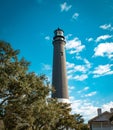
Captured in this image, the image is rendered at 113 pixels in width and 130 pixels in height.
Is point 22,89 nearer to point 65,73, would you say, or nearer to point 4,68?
point 4,68

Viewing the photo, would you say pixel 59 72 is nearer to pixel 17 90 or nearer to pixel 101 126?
pixel 101 126

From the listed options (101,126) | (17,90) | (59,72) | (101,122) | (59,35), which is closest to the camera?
(17,90)

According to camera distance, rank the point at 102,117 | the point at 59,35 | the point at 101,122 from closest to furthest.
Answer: the point at 101,122 < the point at 102,117 < the point at 59,35

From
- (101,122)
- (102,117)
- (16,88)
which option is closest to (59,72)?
(102,117)

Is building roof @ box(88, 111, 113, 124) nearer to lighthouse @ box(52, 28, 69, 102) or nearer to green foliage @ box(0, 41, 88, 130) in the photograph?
lighthouse @ box(52, 28, 69, 102)

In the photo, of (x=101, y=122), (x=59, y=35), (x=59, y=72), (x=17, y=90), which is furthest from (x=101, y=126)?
(x=59, y=35)

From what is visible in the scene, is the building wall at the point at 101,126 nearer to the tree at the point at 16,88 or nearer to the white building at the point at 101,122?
the white building at the point at 101,122

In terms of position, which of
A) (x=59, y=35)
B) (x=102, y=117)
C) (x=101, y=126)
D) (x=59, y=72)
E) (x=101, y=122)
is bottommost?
(x=101, y=126)

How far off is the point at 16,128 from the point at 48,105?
712cm

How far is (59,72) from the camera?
2741 inches

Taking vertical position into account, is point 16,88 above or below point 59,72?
below

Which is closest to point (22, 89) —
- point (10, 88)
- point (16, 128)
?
point (10, 88)

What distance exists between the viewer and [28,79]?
87.8 ft

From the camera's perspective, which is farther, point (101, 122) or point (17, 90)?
point (101, 122)
